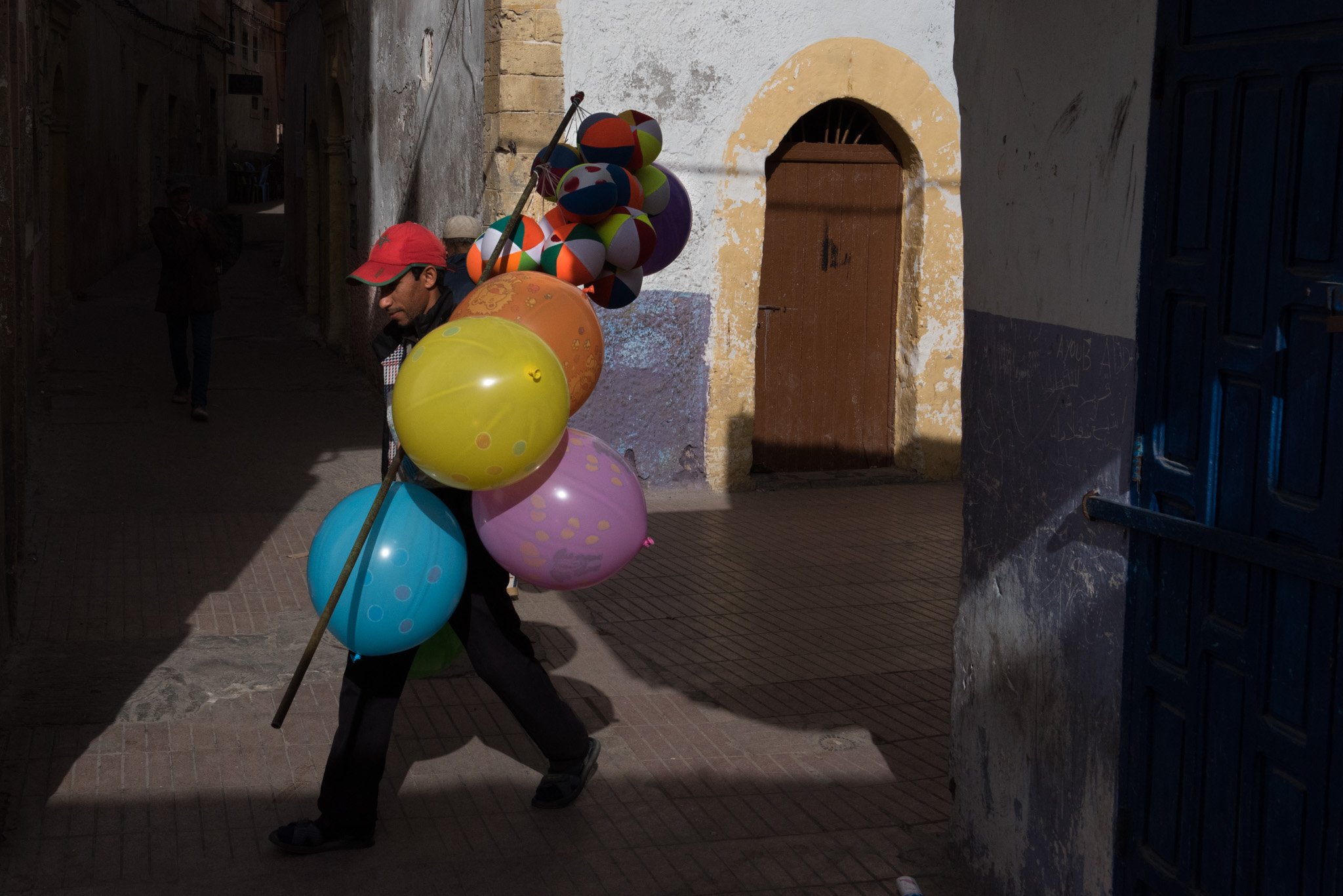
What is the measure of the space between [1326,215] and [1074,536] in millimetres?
998

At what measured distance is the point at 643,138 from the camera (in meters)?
4.59

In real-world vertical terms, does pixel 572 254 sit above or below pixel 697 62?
below

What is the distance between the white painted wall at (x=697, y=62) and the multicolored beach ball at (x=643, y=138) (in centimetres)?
437

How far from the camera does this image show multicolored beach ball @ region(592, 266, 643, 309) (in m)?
4.30

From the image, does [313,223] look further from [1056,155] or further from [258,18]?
[258,18]

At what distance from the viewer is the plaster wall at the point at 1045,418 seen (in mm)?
3055

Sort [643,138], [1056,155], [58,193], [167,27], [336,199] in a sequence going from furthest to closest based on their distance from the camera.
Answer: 1. [167,27]
2. [58,193]
3. [336,199]
4. [643,138]
5. [1056,155]

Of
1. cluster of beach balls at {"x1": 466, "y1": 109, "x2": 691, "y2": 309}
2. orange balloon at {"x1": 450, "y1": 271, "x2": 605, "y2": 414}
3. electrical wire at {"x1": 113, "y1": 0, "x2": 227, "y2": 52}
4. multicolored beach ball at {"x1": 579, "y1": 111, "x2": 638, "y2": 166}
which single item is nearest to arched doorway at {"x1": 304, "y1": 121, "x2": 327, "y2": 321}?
electrical wire at {"x1": 113, "y1": 0, "x2": 227, "y2": 52}

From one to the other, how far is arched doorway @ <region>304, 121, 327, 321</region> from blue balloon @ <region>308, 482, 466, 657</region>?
13.5m

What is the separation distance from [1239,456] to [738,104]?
6.87 meters

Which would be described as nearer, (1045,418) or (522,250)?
(1045,418)

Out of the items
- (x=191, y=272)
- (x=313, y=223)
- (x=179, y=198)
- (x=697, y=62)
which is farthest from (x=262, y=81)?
(x=697, y=62)

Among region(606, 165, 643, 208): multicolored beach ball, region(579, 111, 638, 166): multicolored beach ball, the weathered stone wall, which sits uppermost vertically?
the weathered stone wall

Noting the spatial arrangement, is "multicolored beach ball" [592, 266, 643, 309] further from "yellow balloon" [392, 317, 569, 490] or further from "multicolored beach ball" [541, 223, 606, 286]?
"yellow balloon" [392, 317, 569, 490]
